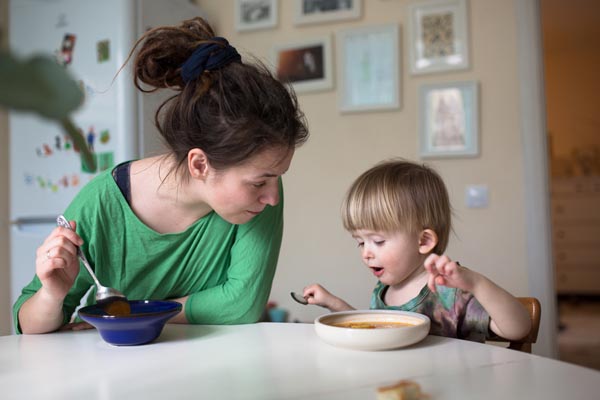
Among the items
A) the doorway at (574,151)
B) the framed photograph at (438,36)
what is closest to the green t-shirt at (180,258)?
the framed photograph at (438,36)

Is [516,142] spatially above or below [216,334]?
above

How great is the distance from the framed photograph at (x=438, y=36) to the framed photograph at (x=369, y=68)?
0.09 meters

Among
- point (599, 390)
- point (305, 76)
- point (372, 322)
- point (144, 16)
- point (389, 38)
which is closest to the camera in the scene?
point (599, 390)

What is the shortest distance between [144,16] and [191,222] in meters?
1.61

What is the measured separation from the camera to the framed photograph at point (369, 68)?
2627mm

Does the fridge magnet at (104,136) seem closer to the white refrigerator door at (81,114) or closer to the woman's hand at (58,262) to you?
the white refrigerator door at (81,114)

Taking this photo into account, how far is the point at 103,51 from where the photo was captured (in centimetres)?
239

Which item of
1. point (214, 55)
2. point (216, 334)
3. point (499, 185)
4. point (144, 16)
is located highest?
point (144, 16)

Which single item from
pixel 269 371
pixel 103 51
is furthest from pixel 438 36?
pixel 269 371

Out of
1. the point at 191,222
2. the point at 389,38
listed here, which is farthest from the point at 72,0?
the point at 191,222

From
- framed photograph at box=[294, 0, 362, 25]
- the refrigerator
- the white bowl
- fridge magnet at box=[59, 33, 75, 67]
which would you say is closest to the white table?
the white bowl

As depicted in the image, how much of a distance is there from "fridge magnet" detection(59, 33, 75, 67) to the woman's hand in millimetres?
1767

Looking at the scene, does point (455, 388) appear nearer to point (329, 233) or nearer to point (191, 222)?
point (191, 222)

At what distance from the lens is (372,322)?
3.09 ft
